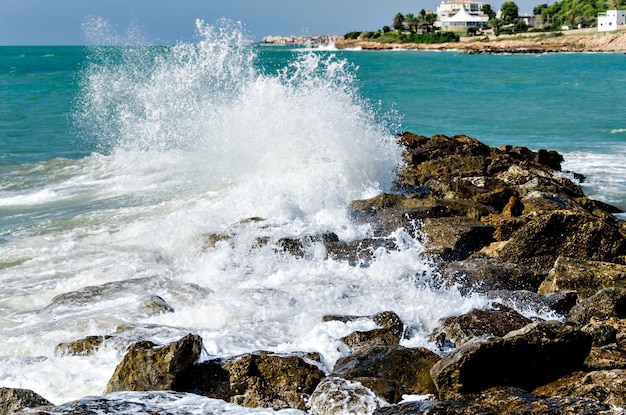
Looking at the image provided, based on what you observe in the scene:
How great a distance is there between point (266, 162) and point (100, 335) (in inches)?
331

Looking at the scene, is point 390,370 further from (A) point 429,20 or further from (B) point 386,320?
(A) point 429,20

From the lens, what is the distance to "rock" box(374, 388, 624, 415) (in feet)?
13.1

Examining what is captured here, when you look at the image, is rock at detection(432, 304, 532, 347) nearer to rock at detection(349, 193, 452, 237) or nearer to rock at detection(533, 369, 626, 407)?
rock at detection(533, 369, 626, 407)

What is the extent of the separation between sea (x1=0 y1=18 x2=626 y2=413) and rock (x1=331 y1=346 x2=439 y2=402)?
0.50 metres

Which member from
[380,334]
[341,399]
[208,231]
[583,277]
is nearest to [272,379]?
[341,399]

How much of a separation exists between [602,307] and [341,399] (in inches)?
112

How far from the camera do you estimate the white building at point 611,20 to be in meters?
93.1

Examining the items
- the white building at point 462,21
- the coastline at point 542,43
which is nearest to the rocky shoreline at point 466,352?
the coastline at point 542,43

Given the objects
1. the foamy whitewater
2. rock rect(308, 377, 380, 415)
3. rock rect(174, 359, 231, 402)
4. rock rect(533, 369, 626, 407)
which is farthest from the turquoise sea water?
rock rect(174, 359, 231, 402)

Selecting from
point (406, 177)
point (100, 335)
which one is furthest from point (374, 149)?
point (100, 335)

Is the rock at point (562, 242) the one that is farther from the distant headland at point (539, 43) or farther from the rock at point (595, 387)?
the distant headland at point (539, 43)

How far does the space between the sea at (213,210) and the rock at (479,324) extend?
0.70ft

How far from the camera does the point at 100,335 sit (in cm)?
621

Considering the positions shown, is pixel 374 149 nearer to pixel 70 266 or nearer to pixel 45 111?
pixel 70 266
